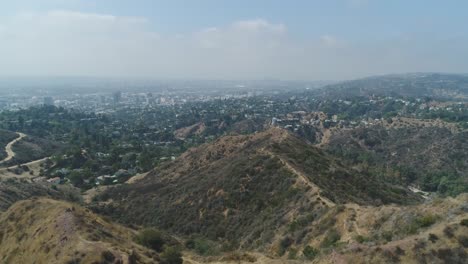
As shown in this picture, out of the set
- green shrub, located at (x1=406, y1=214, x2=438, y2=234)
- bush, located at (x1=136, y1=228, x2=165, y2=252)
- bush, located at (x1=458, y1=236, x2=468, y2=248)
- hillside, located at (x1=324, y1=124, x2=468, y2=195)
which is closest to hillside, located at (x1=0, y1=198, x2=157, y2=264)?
bush, located at (x1=136, y1=228, x2=165, y2=252)

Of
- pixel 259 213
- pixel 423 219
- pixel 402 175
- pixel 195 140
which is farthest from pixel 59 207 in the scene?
pixel 195 140

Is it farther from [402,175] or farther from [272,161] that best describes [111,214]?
[402,175]

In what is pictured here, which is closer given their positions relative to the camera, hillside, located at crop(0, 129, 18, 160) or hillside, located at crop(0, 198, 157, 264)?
hillside, located at crop(0, 198, 157, 264)

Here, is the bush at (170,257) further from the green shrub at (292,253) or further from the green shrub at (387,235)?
the green shrub at (387,235)

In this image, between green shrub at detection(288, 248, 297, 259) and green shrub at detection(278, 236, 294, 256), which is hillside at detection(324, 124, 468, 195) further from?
green shrub at detection(288, 248, 297, 259)

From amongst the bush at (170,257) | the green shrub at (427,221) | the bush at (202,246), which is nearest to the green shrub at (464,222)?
the green shrub at (427,221)

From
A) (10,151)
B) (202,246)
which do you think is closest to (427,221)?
(202,246)
